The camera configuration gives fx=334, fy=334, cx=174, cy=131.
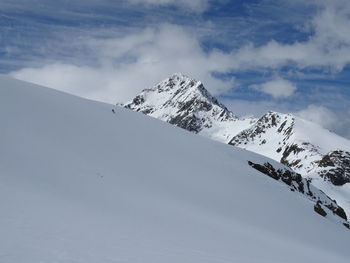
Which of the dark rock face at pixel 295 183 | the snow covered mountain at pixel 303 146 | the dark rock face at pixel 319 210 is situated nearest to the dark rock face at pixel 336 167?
the snow covered mountain at pixel 303 146

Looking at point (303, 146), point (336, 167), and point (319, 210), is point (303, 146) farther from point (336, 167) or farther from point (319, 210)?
point (319, 210)

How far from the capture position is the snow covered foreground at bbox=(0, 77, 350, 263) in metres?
10.4

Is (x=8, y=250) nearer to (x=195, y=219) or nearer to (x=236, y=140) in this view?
(x=195, y=219)

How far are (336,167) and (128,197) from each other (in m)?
111

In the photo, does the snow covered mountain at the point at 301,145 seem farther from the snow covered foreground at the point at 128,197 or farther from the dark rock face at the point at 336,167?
the snow covered foreground at the point at 128,197

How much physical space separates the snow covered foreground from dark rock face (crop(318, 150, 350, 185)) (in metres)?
84.2

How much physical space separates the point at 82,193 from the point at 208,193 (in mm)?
10545

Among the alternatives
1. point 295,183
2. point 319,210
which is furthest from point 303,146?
point 319,210

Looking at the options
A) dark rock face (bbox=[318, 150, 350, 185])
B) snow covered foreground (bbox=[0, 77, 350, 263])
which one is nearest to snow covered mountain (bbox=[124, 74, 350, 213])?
dark rock face (bbox=[318, 150, 350, 185])

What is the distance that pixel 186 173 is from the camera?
26.6 metres

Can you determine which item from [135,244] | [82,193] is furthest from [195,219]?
[135,244]

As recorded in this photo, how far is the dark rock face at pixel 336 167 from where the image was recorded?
108 metres

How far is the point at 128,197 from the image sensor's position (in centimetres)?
1808

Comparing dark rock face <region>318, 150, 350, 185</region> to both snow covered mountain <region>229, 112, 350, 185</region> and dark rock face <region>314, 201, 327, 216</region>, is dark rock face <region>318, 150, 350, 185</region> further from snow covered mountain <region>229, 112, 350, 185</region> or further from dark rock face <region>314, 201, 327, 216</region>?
dark rock face <region>314, 201, 327, 216</region>
